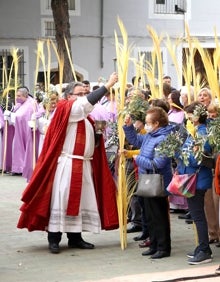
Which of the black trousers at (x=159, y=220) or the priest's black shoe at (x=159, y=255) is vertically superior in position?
the black trousers at (x=159, y=220)

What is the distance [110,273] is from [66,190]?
117cm

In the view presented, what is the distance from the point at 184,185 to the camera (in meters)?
7.48

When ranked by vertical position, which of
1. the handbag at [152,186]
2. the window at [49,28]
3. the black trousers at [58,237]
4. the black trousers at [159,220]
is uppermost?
the window at [49,28]

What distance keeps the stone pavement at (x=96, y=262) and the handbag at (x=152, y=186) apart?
26.2 inches

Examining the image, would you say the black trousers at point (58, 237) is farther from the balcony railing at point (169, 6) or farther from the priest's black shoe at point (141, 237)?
the balcony railing at point (169, 6)

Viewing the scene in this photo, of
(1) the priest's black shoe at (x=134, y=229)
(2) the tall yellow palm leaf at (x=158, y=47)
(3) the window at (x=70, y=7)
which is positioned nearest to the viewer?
(2) the tall yellow palm leaf at (x=158, y=47)

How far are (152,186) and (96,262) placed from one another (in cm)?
93

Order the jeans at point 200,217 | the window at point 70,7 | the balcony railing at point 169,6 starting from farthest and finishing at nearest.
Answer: the balcony railing at point 169,6 < the window at point 70,7 < the jeans at point 200,217

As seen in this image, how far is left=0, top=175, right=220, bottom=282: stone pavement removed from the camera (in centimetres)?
712

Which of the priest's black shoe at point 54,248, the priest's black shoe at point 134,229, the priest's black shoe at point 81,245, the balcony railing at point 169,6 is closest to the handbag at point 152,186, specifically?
the priest's black shoe at point 81,245

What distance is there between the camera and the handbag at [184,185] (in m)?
7.48

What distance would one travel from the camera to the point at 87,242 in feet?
28.3

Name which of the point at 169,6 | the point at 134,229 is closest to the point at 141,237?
the point at 134,229

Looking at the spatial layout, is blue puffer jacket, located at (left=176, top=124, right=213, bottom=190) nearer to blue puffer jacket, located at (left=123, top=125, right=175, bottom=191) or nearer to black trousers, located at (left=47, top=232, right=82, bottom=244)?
blue puffer jacket, located at (left=123, top=125, right=175, bottom=191)
